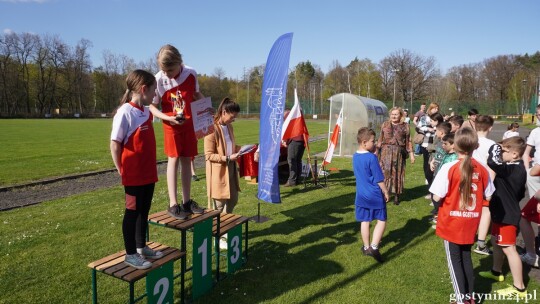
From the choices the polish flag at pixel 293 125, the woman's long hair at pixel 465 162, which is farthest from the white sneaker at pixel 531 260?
the polish flag at pixel 293 125

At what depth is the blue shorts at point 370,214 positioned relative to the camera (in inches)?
185

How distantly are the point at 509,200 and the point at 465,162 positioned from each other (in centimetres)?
97

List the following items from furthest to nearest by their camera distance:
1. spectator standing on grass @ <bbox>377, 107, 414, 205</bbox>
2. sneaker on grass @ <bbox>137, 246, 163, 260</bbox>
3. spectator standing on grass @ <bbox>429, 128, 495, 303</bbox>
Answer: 1. spectator standing on grass @ <bbox>377, 107, 414, 205</bbox>
2. spectator standing on grass @ <bbox>429, 128, 495, 303</bbox>
3. sneaker on grass @ <bbox>137, 246, 163, 260</bbox>

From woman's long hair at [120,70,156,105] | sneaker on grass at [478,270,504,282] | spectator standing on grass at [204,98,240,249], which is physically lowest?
sneaker on grass at [478,270,504,282]

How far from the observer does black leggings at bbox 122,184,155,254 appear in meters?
3.06

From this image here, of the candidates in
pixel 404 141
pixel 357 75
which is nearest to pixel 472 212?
pixel 404 141

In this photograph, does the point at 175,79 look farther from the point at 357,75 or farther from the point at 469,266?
the point at 357,75

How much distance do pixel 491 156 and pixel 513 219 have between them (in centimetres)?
70

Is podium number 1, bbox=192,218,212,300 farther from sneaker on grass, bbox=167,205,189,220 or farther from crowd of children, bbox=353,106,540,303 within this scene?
crowd of children, bbox=353,106,540,303

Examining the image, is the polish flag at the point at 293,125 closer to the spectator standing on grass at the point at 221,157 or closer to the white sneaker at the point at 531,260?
the spectator standing on grass at the point at 221,157

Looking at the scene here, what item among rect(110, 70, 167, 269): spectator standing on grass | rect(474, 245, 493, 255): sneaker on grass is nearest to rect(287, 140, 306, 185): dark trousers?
rect(474, 245, 493, 255): sneaker on grass

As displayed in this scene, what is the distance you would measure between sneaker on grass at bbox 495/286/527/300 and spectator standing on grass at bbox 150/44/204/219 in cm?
347

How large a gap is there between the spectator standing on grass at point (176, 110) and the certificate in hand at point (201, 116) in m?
0.05

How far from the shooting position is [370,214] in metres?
4.72
